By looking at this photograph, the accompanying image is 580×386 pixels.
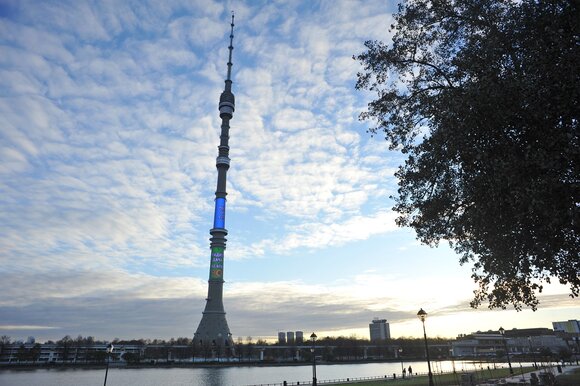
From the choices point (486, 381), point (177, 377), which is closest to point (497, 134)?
point (486, 381)

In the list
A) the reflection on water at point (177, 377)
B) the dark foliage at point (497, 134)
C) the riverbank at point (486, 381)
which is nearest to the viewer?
the dark foliage at point (497, 134)

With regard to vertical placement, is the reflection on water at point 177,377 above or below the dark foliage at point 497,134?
below

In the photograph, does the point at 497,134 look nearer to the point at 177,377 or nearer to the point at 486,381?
the point at 486,381

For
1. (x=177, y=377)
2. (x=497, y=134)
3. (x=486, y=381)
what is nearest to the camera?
(x=497, y=134)

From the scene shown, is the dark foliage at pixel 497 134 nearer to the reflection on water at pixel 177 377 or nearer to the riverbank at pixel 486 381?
the riverbank at pixel 486 381

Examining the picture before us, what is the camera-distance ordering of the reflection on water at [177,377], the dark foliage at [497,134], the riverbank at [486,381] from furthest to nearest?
the reflection on water at [177,377] < the riverbank at [486,381] < the dark foliage at [497,134]

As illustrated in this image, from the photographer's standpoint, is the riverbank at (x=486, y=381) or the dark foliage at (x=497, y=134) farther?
the riverbank at (x=486, y=381)

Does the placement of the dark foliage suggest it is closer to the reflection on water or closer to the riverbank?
the riverbank

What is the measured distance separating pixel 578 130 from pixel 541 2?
533cm

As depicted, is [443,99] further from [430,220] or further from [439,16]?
[430,220]

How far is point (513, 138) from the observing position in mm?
14852

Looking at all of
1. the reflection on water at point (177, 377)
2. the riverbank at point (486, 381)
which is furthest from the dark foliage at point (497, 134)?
the reflection on water at point (177, 377)

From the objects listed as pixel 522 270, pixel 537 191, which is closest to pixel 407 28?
pixel 537 191

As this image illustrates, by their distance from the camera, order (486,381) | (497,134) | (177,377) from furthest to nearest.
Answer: (177,377), (486,381), (497,134)
